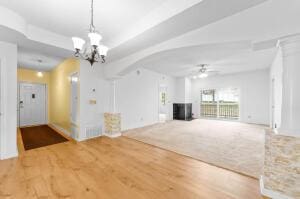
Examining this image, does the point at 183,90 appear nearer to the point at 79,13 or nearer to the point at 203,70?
the point at 203,70

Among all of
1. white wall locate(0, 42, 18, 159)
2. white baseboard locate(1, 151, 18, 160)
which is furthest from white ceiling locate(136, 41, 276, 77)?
white baseboard locate(1, 151, 18, 160)

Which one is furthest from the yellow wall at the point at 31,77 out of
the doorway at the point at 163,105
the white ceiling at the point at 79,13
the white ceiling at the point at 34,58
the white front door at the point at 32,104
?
the doorway at the point at 163,105

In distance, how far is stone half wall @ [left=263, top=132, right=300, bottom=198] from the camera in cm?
165

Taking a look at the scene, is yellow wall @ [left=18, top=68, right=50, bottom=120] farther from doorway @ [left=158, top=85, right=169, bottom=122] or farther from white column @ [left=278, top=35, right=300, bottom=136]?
white column @ [left=278, top=35, right=300, bottom=136]

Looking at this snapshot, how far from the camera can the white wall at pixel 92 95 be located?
4223mm

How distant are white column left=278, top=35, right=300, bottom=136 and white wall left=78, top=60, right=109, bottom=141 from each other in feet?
14.9

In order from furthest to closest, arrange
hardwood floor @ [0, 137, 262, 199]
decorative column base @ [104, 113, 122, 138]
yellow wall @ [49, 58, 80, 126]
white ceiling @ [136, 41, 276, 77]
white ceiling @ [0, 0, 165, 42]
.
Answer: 1. yellow wall @ [49, 58, 80, 126]
2. decorative column base @ [104, 113, 122, 138]
3. white ceiling @ [136, 41, 276, 77]
4. white ceiling @ [0, 0, 165, 42]
5. hardwood floor @ [0, 137, 262, 199]

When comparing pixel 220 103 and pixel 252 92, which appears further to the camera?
pixel 220 103

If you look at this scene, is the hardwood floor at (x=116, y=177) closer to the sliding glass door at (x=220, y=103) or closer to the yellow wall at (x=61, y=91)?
the yellow wall at (x=61, y=91)

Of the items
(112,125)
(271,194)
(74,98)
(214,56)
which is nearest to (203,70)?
(214,56)

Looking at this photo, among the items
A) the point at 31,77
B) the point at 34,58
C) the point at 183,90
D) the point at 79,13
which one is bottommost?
the point at 183,90

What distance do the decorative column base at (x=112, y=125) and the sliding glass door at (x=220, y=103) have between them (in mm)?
6023

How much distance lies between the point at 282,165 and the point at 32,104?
8.59 meters

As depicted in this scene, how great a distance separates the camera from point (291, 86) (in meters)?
1.61
